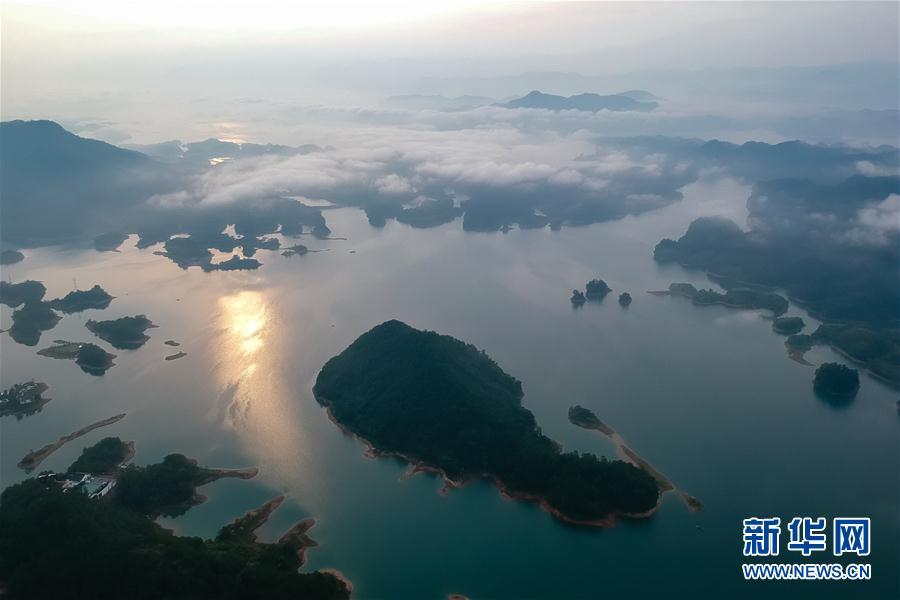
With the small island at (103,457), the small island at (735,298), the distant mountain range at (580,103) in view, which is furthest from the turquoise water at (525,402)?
the distant mountain range at (580,103)

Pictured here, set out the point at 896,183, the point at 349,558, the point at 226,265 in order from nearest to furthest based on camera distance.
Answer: the point at 349,558 → the point at 226,265 → the point at 896,183

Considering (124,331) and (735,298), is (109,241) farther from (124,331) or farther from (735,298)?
(735,298)

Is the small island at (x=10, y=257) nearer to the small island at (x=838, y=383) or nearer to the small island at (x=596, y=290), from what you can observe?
the small island at (x=596, y=290)

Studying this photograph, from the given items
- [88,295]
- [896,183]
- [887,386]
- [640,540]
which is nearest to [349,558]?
[640,540]

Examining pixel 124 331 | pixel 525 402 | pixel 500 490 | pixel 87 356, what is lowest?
pixel 500 490

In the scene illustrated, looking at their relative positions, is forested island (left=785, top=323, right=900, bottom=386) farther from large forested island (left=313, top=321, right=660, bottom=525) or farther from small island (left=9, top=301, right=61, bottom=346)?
small island (left=9, top=301, right=61, bottom=346)

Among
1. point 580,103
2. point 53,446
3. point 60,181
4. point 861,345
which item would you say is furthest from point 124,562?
point 580,103

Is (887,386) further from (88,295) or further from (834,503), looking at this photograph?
(88,295)
